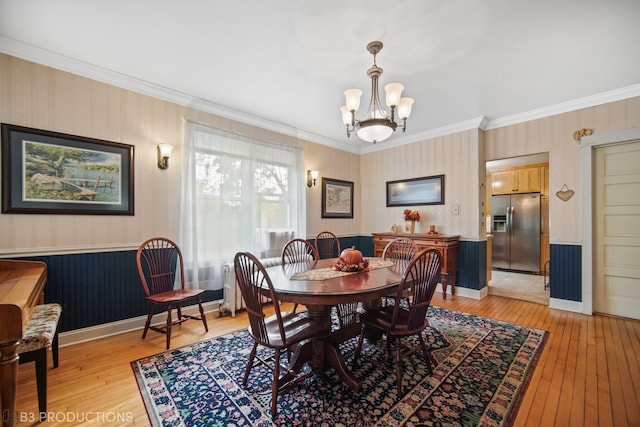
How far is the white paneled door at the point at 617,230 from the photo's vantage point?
3.07m

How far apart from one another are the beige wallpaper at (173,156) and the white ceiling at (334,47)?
178mm

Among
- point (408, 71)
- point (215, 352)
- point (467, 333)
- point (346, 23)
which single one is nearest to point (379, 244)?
point (467, 333)

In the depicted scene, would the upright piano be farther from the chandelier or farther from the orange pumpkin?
the chandelier

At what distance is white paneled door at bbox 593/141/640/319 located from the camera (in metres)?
3.07

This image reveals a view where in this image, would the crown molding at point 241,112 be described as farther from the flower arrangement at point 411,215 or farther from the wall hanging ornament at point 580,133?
the flower arrangement at point 411,215

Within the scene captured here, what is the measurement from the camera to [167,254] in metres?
2.98

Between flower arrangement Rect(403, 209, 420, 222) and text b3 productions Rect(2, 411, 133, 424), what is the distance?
13.4ft

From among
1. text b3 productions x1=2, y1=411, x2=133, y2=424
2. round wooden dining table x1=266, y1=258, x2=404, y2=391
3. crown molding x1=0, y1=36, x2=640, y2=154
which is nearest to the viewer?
text b3 productions x1=2, y1=411, x2=133, y2=424

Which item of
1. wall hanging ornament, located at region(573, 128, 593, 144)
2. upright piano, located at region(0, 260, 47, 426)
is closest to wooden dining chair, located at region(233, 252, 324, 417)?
upright piano, located at region(0, 260, 47, 426)

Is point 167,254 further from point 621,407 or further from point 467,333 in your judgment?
point 621,407

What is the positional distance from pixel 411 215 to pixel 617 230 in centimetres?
239

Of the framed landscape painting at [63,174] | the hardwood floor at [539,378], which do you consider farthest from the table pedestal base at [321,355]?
the framed landscape painting at [63,174]

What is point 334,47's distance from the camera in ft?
7.40

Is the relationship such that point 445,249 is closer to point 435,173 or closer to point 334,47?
point 435,173
